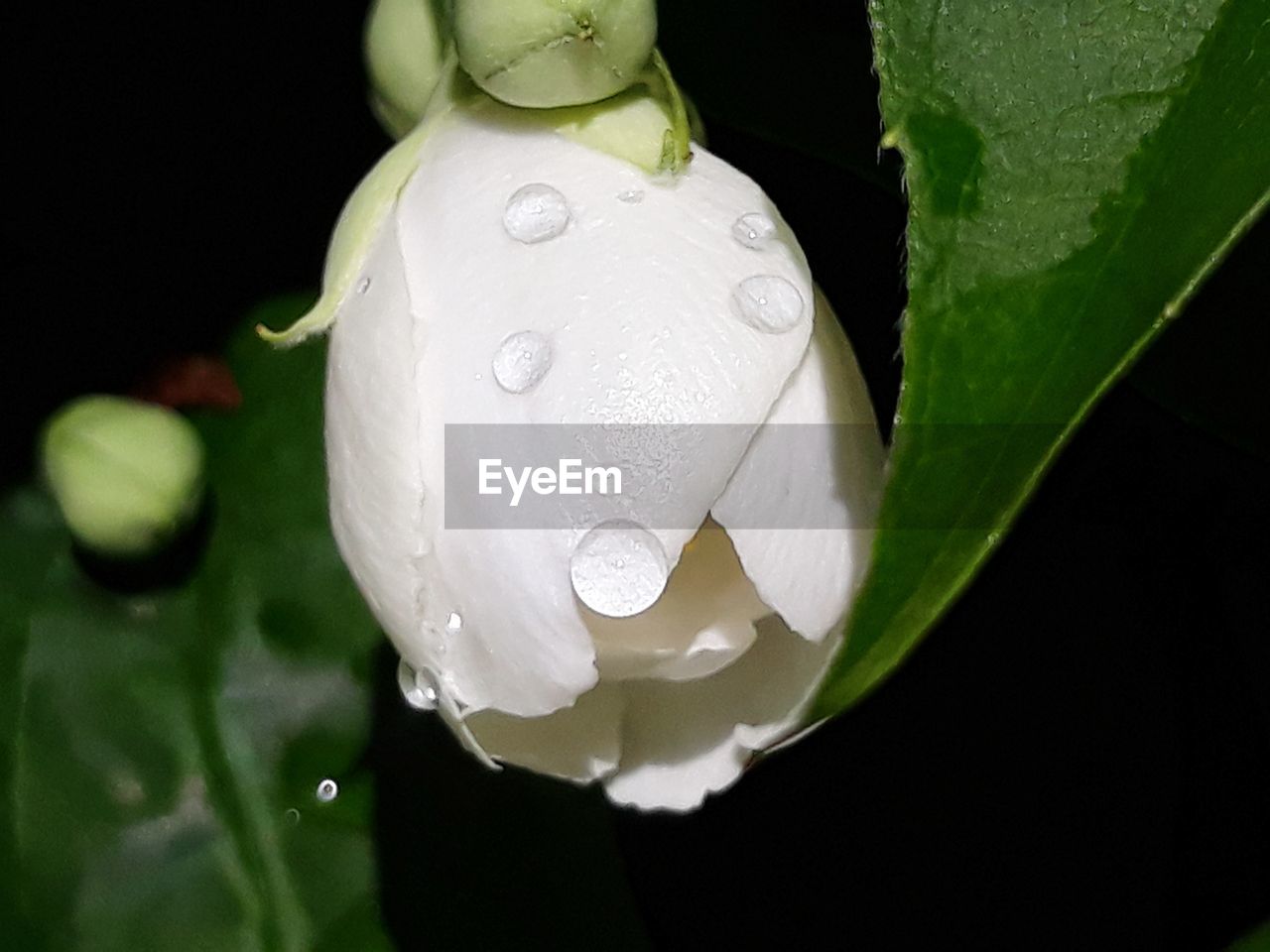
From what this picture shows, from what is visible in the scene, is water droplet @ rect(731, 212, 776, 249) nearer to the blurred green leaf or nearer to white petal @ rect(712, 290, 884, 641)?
white petal @ rect(712, 290, 884, 641)

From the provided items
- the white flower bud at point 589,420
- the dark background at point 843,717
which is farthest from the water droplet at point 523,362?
the dark background at point 843,717

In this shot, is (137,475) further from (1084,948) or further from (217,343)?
(1084,948)

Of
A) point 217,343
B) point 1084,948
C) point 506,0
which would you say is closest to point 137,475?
point 217,343

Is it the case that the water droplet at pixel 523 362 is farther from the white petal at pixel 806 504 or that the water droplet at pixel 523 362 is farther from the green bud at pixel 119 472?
the green bud at pixel 119 472

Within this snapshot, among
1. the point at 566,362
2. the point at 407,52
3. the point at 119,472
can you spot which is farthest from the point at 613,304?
the point at 119,472

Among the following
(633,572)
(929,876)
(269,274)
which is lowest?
(929,876)

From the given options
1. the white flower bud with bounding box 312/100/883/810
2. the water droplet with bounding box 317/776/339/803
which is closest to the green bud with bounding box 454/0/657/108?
the white flower bud with bounding box 312/100/883/810
